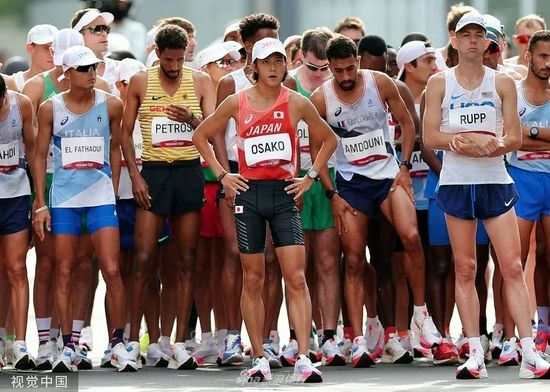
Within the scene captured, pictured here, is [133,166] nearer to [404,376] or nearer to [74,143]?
[74,143]

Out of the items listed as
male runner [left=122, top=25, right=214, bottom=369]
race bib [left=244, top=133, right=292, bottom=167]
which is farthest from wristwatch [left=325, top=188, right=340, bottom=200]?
male runner [left=122, top=25, right=214, bottom=369]

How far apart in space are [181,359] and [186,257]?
764mm

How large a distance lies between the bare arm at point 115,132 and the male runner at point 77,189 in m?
0.11

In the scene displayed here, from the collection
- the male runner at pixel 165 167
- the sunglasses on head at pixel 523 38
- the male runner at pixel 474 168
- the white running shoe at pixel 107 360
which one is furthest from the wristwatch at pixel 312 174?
the sunglasses on head at pixel 523 38

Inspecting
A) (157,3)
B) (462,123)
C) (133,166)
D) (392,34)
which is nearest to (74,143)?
(133,166)

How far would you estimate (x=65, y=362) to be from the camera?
47.9ft

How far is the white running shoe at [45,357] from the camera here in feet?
49.0

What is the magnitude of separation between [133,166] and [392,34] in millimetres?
20338

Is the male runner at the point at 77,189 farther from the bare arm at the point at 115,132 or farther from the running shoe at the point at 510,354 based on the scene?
the running shoe at the point at 510,354

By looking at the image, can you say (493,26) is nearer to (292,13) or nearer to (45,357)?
(45,357)

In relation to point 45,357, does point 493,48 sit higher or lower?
higher

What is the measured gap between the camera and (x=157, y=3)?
42.1 metres

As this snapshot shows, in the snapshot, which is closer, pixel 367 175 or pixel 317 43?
pixel 367 175

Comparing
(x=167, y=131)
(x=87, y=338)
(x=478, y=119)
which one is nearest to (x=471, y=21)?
(x=478, y=119)
